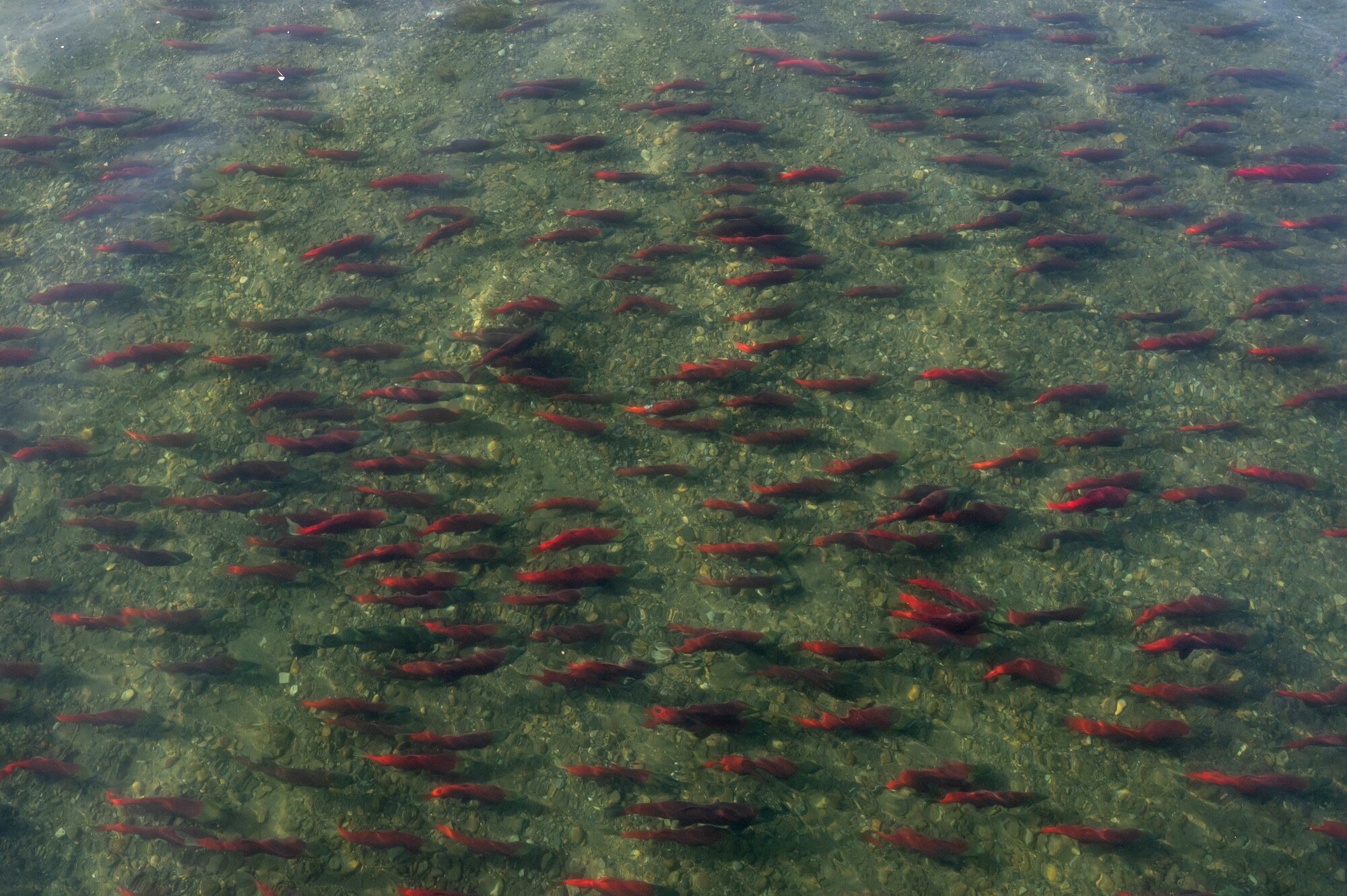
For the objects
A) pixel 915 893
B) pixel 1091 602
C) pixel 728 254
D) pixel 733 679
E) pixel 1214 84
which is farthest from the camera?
pixel 1214 84

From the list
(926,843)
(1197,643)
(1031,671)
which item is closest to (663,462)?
(1031,671)

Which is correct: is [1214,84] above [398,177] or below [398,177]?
above

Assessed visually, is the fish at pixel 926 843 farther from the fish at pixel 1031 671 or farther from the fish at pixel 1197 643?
the fish at pixel 1197 643

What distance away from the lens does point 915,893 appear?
4488mm

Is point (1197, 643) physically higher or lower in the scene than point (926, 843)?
higher

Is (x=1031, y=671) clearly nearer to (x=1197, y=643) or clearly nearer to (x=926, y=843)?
(x=1197, y=643)

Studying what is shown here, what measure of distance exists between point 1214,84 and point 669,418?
9661 millimetres

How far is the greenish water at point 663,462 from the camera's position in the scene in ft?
15.7

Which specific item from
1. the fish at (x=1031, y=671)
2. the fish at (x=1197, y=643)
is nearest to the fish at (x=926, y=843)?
the fish at (x=1031, y=671)

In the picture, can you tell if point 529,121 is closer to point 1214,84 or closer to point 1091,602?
point 1091,602

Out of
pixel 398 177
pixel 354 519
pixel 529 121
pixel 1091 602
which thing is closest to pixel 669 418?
pixel 354 519

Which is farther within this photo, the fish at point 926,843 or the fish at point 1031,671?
the fish at point 1031,671

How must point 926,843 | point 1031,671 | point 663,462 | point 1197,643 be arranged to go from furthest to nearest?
point 663,462 → point 1197,643 → point 1031,671 → point 926,843

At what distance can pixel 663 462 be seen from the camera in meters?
6.33
